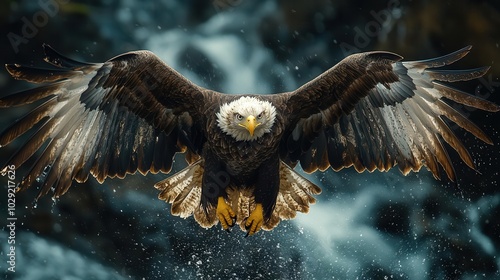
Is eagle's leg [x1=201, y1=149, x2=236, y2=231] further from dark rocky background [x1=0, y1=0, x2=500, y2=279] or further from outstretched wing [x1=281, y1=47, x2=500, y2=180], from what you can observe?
dark rocky background [x1=0, y1=0, x2=500, y2=279]

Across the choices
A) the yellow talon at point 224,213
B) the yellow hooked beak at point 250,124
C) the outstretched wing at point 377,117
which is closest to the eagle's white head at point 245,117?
the yellow hooked beak at point 250,124

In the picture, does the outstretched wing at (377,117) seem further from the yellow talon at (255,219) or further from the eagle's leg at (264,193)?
the yellow talon at (255,219)

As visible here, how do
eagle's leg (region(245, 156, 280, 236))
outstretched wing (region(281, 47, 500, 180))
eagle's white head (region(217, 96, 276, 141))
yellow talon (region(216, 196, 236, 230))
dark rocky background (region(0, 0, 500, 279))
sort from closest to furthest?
eagle's white head (region(217, 96, 276, 141)) → outstretched wing (region(281, 47, 500, 180)) → eagle's leg (region(245, 156, 280, 236)) → yellow talon (region(216, 196, 236, 230)) → dark rocky background (region(0, 0, 500, 279))

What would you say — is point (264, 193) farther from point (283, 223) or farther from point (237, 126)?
point (283, 223)

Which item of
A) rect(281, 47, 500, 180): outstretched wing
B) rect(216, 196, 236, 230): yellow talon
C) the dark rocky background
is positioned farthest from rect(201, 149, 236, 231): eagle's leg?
the dark rocky background

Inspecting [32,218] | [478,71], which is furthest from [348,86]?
[32,218]
